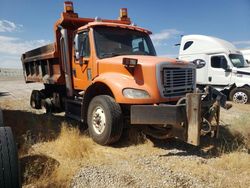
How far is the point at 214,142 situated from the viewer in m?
6.18

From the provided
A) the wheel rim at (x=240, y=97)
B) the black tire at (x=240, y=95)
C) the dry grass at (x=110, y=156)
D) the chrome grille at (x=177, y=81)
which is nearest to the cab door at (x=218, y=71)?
the black tire at (x=240, y=95)

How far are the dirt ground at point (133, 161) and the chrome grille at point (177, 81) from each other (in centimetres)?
109

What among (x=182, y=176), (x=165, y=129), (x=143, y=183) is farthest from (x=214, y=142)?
(x=143, y=183)

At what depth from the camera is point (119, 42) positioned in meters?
6.71

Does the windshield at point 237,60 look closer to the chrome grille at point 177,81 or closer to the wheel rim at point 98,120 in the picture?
the chrome grille at point 177,81

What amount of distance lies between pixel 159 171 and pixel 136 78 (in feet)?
6.10

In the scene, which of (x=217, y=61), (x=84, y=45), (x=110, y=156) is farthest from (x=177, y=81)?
(x=217, y=61)

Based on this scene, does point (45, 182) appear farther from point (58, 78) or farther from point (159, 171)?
point (58, 78)

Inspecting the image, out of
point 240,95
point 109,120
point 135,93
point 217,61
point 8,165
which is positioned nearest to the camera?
point 8,165

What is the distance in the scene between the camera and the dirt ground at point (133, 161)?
4129 mm

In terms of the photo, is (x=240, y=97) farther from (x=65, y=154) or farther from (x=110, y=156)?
(x=65, y=154)

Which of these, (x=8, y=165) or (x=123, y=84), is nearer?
(x=8, y=165)

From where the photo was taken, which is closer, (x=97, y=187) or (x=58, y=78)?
(x=97, y=187)

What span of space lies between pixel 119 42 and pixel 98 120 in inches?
74.5
